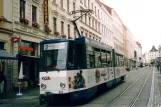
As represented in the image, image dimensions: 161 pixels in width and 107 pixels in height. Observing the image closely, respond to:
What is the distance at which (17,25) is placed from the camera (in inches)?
831

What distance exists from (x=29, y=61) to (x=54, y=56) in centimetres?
1125

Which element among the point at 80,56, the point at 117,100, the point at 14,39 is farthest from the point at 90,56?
the point at 14,39

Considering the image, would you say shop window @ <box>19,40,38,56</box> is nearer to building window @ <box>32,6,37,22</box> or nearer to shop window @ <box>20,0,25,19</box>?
shop window @ <box>20,0,25,19</box>

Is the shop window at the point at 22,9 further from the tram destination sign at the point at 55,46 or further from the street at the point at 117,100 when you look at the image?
the tram destination sign at the point at 55,46

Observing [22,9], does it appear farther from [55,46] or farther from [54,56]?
[54,56]

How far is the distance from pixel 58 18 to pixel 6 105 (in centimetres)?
1796

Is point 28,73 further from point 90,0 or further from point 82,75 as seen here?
point 90,0

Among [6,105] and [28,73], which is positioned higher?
[28,73]

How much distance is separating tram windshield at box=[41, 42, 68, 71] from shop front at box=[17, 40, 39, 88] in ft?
27.3

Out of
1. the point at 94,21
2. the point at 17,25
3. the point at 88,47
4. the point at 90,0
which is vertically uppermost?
the point at 90,0

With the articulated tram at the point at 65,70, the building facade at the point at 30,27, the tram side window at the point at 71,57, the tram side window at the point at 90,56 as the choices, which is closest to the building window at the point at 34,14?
the building facade at the point at 30,27

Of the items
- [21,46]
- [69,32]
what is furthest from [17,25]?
[69,32]

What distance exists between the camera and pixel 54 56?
13.0m

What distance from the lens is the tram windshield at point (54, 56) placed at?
12.9m
